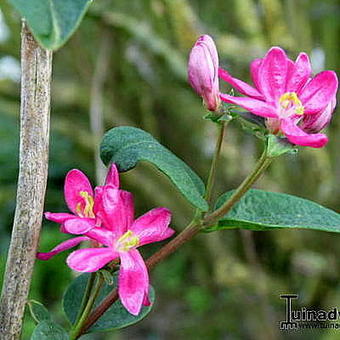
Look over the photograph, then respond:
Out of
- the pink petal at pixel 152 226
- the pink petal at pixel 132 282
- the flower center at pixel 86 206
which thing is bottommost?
the pink petal at pixel 132 282

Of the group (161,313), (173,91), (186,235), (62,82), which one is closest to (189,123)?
(173,91)

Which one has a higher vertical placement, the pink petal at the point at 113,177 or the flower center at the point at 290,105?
the flower center at the point at 290,105

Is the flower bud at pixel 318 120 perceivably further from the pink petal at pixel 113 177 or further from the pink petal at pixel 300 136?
the pink petal at pixel 113 177

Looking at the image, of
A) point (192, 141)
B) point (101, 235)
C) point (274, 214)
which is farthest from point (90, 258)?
point (192, 141)

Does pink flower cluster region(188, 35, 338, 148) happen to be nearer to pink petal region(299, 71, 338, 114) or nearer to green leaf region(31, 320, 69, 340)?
pink petal region(299, 71, 338, 114)

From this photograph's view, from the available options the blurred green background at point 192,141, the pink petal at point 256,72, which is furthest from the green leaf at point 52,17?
the blurred green background at point 192,141

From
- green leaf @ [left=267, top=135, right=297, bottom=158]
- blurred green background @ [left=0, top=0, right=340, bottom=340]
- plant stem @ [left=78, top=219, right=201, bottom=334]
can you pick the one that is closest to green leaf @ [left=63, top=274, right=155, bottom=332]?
plant stem @ [left=78, top=219, right=201, bottom=334]

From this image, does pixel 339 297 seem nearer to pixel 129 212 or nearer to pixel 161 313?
pixel 161 313

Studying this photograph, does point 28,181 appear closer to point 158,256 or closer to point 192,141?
point 158,256

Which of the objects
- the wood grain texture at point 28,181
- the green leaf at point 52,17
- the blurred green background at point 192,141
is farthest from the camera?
the blurred green background at point 192,141
